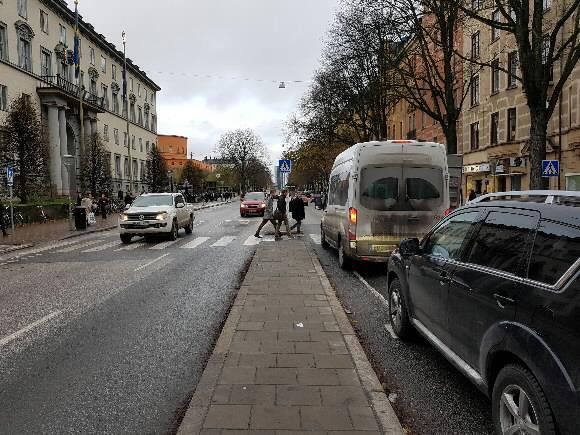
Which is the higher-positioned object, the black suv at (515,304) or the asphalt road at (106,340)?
the black suv at (515,304)

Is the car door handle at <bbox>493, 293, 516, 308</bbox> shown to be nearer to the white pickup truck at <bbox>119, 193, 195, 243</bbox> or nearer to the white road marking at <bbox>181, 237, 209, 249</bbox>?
the white road marking at <bbox>181, 237, 209, 249</bbox>

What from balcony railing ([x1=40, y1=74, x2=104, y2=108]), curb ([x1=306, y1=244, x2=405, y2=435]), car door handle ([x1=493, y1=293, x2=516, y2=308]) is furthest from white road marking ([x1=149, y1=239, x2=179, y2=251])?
balcony railing ([x1=40, y1=74, x2=104, y2=108])

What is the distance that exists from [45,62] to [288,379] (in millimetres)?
47967

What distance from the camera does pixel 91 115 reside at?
172 feet

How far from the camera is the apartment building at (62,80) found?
37.8 metres

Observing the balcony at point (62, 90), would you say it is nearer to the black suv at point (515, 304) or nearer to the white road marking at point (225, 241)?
the white road marking at point (225, 241)

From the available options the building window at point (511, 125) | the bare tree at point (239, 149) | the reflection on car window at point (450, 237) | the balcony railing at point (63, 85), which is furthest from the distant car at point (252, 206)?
the bare tree at point (239, 149)

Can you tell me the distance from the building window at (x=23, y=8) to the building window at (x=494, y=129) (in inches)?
1415

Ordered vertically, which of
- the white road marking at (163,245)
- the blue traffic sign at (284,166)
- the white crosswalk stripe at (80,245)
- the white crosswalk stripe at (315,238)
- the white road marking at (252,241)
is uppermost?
the blue traffic sign at (284,166)

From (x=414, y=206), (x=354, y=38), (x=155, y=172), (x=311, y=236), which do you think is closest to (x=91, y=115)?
(x=155, y=172)

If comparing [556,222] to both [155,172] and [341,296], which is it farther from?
[155,172]

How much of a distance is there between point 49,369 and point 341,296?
15.0 feet

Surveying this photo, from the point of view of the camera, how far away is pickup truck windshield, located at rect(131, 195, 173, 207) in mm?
17922

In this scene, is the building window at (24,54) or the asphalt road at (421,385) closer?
the asphalt road at (421,385)
